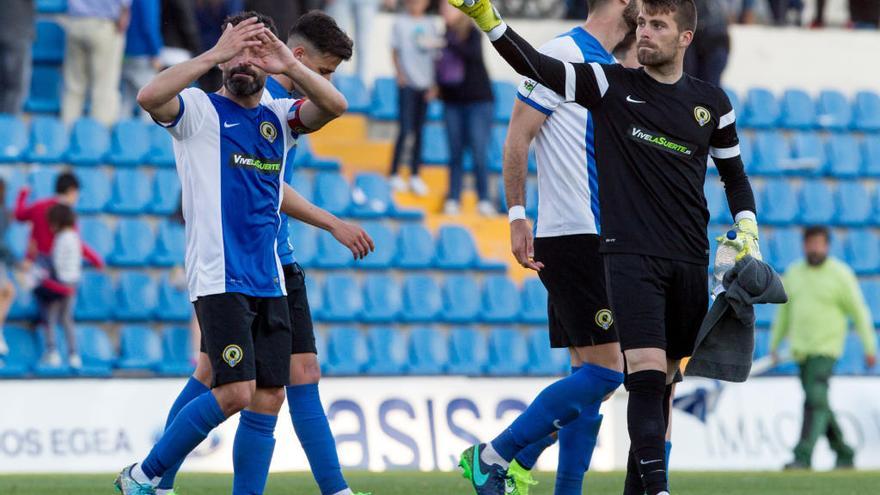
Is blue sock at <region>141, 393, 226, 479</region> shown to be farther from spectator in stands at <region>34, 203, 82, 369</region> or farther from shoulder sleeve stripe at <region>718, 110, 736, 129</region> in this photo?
spectator in stands at <region>34, 203, 82, 369</region>

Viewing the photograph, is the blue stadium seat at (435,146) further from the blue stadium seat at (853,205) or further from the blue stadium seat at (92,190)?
the blue stadium seat at (853,205)

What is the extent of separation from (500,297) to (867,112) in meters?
6.61

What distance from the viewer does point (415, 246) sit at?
1627 cm

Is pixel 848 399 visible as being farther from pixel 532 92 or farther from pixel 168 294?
pixel 532 92

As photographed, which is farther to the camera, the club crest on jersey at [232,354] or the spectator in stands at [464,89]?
the spectator in stands at [464,89]

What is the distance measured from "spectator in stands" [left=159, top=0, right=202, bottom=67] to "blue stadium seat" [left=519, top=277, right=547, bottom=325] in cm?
397

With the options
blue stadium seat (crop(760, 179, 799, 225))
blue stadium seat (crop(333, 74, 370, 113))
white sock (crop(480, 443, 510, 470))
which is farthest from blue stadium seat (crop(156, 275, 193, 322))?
white sock (crop(480, 443, 510, 470))

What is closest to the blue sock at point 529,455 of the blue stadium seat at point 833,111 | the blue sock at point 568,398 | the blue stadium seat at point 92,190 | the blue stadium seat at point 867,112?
the blue sock at point 568,398

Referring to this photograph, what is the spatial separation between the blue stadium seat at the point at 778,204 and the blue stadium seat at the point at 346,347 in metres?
5.51

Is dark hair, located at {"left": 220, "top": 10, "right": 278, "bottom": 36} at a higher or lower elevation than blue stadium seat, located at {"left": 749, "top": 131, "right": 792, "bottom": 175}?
higher

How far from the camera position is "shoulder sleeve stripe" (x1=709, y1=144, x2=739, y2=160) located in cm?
702

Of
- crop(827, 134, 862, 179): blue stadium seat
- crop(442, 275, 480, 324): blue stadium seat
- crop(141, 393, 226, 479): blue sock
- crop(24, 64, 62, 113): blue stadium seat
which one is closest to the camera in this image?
crop(141, 393, 226, 479): blue sock

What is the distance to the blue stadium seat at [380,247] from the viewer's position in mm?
15797

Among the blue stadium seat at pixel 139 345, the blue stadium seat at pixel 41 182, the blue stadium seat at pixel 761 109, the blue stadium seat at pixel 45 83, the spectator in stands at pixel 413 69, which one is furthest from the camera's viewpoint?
the blue stadium seat at pixel 761 109
